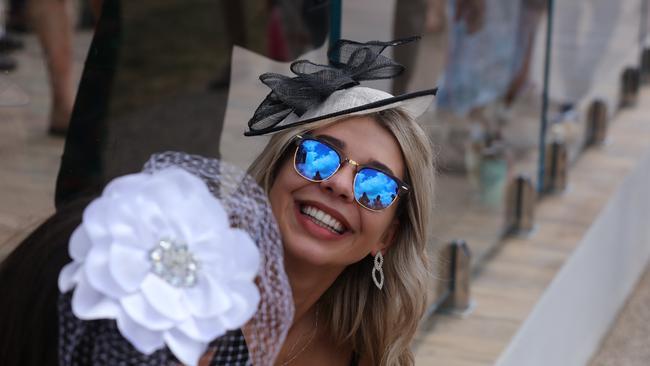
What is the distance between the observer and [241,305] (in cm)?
124

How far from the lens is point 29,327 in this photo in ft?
4.33

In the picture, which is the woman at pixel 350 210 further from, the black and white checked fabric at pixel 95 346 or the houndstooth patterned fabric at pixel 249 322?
the black and white checked fabric at pixel 95 346

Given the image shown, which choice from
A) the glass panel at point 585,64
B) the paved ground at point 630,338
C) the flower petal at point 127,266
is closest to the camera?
the flower petal at point 127,266

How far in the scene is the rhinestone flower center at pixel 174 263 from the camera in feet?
3.88

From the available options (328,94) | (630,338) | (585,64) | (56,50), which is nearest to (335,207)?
(328,94)

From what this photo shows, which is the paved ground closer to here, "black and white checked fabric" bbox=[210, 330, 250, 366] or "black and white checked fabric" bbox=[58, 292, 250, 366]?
"black and white checked fabric" bbox=[210, 330, 250, 366]

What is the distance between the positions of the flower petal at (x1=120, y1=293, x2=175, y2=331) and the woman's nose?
0.64 metres

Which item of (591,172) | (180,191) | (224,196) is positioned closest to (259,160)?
(224,196)

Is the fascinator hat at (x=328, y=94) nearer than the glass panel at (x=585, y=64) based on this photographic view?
Yes

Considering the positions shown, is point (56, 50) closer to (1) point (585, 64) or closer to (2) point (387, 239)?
(2) point (387, 239)

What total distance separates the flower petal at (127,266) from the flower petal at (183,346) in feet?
0.23

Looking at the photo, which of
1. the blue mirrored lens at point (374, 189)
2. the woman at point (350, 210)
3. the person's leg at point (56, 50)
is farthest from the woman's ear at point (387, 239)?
the person's leg at point (56, 50)

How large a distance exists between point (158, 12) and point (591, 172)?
2.63m

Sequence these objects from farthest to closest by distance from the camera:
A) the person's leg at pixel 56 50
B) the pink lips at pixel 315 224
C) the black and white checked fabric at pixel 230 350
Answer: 1. the person's leg at pixel 56 50
2. the pink lips at pixel 315 224
3. the black and white checked fabric at pixel 230 350
